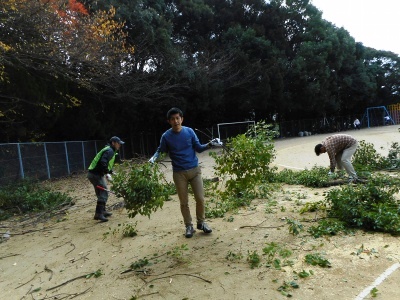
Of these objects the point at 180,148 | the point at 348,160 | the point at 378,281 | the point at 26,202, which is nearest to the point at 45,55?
the point at 26,202

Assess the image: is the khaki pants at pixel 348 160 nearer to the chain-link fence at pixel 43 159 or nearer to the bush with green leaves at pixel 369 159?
the bush with green leaves at pixel 369 159

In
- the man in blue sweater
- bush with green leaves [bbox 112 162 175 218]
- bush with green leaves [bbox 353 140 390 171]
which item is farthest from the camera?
bush with green leaves [bbox 353 140 390 171]

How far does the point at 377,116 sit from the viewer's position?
36.1 meters

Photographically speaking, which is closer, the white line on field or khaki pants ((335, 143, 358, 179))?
the white line on field

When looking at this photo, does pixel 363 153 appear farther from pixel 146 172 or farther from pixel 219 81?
pixel 219 81

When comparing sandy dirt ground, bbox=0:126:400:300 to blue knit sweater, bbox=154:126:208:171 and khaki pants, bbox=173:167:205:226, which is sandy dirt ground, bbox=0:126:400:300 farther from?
blue knit sweater, bbox=154:126:208:171

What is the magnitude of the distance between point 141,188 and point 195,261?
1.12 meters

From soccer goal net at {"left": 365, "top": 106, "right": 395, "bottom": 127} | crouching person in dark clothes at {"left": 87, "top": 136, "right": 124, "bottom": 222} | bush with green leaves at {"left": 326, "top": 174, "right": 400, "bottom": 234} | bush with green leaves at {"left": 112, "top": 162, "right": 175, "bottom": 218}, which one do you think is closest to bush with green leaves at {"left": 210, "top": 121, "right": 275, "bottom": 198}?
bush with green leaves at {"left": 112, "top": 162, "right": 175, "bottom": 218}

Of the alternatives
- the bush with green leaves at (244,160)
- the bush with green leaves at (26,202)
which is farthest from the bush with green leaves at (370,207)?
the bush with green leaves at (26,202)

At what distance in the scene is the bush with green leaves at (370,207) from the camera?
14.3 ft

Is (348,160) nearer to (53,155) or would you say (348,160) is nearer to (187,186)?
(187,186)

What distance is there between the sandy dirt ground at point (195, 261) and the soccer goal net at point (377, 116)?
33.6 m

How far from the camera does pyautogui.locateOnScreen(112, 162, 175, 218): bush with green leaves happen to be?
4.18 m

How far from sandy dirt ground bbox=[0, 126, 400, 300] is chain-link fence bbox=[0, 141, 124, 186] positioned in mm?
5588
